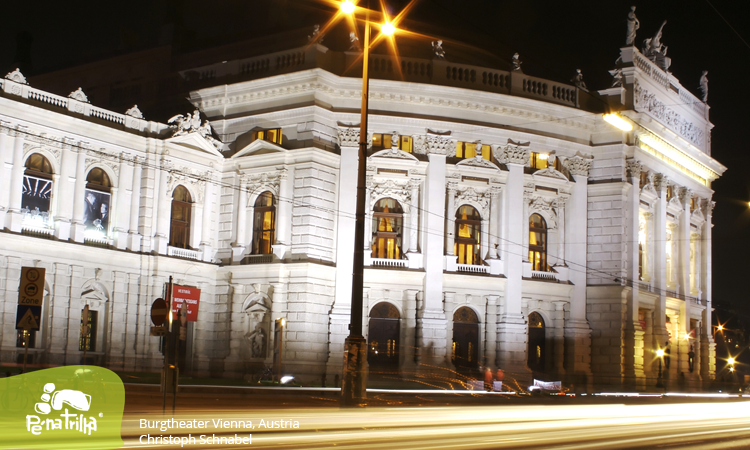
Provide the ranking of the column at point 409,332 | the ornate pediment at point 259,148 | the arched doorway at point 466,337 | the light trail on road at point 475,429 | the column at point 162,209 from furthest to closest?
the arched doorway at point 466,337, the ornate pediment at point 259,148, the column at point 409,332, the column at point 162,209, the light trail on road at point 475,429

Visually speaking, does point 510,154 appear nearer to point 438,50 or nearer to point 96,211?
point 438,50

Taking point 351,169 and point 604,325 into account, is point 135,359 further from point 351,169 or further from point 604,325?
point 604,325

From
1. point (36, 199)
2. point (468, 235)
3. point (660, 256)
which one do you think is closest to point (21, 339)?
point (36, 199)

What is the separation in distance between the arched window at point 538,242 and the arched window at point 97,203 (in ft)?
69.2

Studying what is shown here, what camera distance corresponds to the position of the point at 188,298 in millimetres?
37969

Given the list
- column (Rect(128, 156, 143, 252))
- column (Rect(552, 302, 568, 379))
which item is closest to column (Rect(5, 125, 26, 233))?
column (Rect(128, 156, 143, 252))

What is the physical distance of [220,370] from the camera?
131ft

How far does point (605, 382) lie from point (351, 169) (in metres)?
16.9

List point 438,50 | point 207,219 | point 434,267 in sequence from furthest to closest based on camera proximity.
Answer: point 438,50 < point 207,219 < point 434,267

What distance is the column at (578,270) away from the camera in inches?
1710

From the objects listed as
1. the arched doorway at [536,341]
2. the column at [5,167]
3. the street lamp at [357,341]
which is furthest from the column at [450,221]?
the street lamp at [357,341]

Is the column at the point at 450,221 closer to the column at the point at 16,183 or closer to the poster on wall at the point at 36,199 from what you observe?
the poster on wall at the point at 36,199

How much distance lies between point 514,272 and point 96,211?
2004 centimetres

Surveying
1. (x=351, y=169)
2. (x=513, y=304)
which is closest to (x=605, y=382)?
(x=513, y=304)
